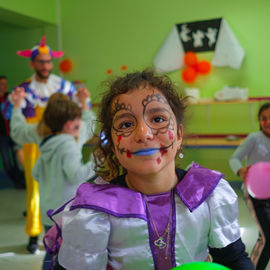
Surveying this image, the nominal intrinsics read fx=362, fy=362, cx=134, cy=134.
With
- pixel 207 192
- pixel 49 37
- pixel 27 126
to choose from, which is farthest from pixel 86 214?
pixel 49 37

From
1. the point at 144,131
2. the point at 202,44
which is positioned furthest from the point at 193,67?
the point at 144,131

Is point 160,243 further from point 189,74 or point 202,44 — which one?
point 202,44

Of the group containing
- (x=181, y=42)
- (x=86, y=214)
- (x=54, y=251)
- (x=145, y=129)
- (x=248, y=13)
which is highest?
(x=248, y=13)

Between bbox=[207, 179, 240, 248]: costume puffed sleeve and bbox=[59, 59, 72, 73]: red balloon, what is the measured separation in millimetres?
5354

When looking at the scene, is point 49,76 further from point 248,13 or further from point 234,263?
point 248,13

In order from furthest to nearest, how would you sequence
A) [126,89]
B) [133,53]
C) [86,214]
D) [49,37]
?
[49,37] → [133,53] → [126,89] → [86,214]

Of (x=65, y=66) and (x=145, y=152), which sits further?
(x=65, y=66)

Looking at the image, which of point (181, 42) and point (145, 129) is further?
point (181, 42)

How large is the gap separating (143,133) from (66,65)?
5367 millimetres

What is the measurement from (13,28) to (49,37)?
76 cm

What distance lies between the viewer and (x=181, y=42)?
17.0 feet

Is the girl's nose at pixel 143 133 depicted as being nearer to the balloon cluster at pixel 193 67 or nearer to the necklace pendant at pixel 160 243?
the necklace pendant at pixel 160 243

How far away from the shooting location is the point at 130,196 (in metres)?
1.00

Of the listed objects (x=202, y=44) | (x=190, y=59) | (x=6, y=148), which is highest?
(x=202, y=44)
